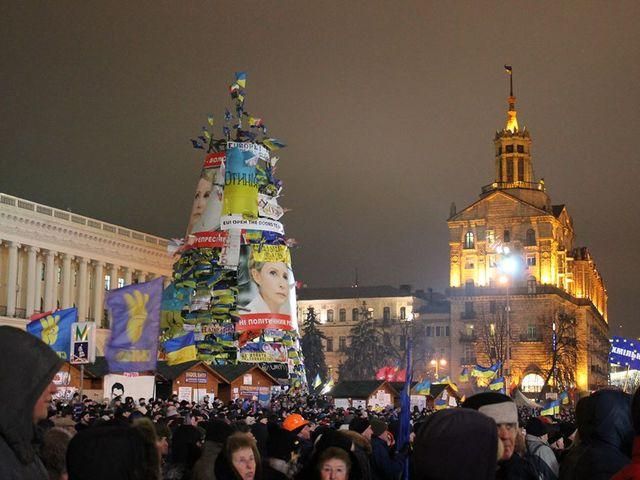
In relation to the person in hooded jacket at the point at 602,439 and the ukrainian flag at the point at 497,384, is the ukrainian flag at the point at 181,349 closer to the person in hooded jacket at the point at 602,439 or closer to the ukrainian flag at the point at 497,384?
the ukrainian flag at the point at 497,384

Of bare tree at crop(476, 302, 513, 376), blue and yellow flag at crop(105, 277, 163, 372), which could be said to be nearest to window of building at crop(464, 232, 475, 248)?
bare tree at crop(476, 302, 513, 376)

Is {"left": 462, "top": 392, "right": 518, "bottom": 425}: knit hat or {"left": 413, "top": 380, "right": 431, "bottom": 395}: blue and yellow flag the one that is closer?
{"left": 462, "top": 392, "right": 518, "bottom": 425}: knit hat

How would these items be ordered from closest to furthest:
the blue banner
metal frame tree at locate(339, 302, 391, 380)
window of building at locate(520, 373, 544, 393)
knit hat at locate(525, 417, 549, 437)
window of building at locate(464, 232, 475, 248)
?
knit hat at locate(525, 417, 549, 437)
the blue banner
window of building at locate(520, 373, 544, 393)
window of building at locate(464, 232, 475, 248)
metal frame tree at locate(339, 302, 391, 380)

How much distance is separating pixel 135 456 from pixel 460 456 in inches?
63.7

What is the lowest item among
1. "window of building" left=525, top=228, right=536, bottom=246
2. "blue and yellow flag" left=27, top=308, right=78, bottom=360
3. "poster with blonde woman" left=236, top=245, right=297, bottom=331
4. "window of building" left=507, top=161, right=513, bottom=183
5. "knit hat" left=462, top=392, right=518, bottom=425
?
"knit hat" left=462, top=392, right=518, bottom=425

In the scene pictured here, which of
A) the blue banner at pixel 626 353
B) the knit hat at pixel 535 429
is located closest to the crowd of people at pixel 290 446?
the knit hat at pixel 535 429

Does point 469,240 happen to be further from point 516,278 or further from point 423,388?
point 423,388

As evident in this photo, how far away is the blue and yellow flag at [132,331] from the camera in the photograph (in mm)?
18672

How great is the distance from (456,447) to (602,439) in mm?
2121

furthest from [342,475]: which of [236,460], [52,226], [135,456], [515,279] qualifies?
[515,279]

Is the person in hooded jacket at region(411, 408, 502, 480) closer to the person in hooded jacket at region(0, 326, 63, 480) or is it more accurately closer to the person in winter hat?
the person in hooded jacket at region(0, 326, 63, 480)

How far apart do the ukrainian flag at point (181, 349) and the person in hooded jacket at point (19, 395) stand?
3724 cm

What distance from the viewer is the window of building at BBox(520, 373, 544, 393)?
10081cm

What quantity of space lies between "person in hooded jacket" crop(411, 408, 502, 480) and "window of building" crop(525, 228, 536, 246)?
104 metres
